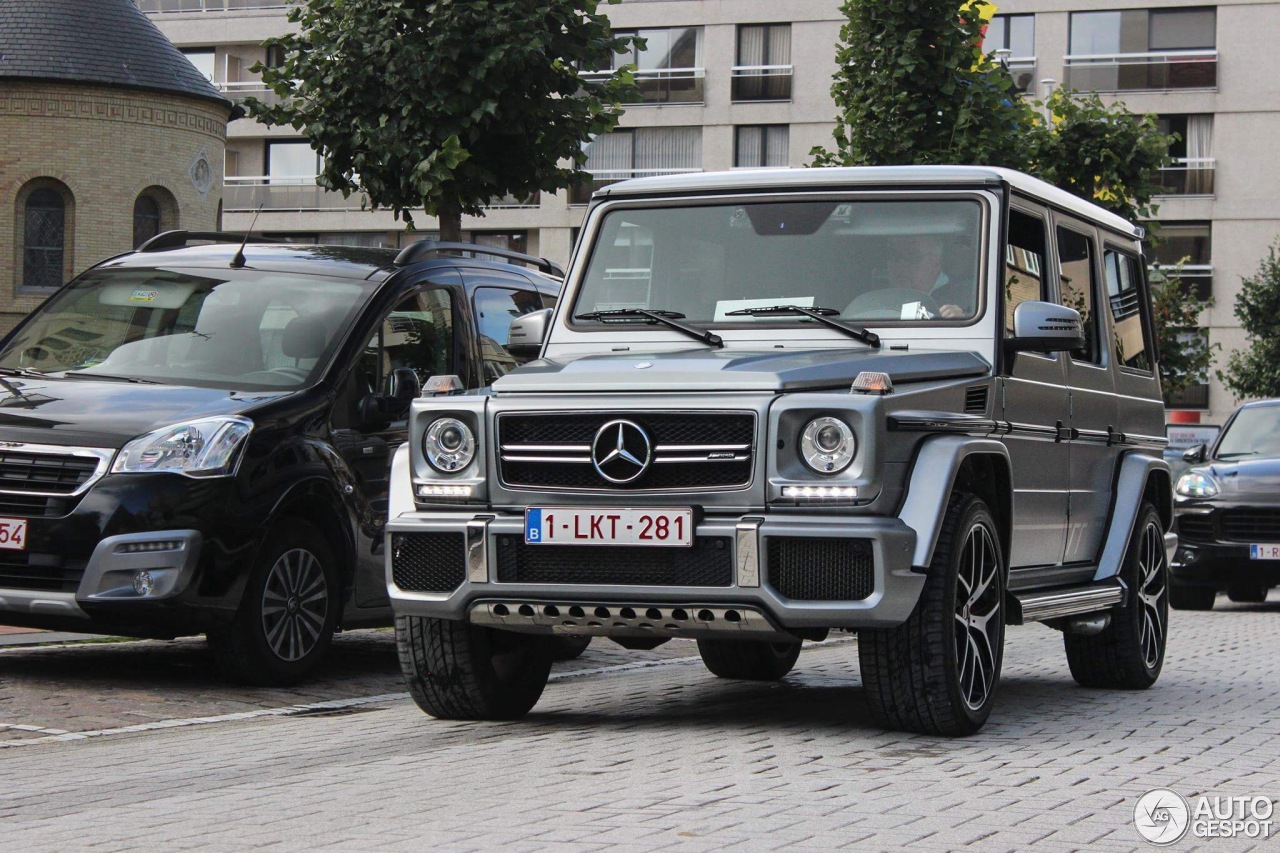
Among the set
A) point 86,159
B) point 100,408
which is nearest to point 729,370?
Result: point 100,408

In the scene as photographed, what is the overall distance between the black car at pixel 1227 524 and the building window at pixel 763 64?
3937 centimetres

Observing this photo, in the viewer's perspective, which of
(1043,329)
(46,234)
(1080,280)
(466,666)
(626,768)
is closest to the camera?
(626,768)

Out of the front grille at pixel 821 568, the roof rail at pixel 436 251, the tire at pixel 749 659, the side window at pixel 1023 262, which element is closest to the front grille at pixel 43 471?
the roof rail at pixel 436 251

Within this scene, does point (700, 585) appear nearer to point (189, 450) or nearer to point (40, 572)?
point (189, 450)

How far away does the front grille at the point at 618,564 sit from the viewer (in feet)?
21.6

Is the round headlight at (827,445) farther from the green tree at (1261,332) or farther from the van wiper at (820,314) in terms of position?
the green tree at (1261,332)

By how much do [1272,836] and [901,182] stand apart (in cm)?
343

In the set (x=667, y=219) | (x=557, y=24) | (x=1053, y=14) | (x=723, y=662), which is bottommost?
(x=723, y=662)

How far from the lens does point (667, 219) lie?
26.9ft

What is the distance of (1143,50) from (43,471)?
4903 centimetres

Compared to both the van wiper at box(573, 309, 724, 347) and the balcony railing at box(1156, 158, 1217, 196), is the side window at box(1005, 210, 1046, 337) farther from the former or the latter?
the balcony railing at box(1156, 158, 1217, 196)

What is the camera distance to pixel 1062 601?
8.12 m

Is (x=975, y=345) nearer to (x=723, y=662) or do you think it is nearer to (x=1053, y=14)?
(x=723, y=662)

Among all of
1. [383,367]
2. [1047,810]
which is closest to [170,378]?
[383,367]
